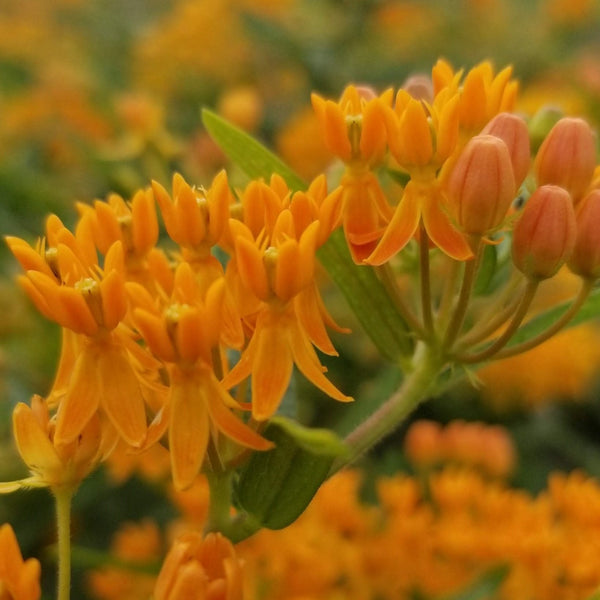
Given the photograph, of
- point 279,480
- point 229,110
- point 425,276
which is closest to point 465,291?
point 425,276

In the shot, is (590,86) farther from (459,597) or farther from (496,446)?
(459,597)

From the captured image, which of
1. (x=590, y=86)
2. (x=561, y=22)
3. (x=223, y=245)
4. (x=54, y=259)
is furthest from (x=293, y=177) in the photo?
(x=561, y=22)

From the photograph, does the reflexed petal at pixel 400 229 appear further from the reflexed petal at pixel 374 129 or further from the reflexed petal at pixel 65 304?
the reflexed petal at pixel 65 304

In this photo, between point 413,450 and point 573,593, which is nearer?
point 573,593

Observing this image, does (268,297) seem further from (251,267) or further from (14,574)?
(14,574)

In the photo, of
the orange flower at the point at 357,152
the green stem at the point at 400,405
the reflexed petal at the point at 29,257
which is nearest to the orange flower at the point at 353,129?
the orange flower at the point at 357,152

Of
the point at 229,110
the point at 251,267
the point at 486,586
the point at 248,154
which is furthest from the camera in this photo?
the point at 229,110
